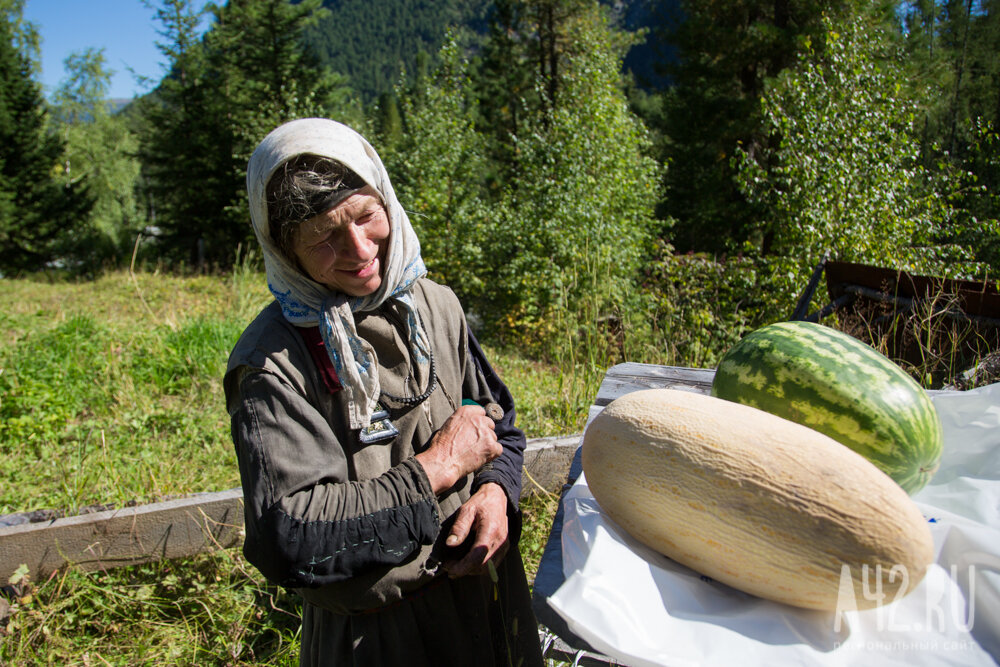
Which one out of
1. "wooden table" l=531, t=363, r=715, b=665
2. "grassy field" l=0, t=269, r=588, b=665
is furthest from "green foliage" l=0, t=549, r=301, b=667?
"wooden table" l=531, t=363, r=715, b=665

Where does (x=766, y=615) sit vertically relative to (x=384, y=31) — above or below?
below

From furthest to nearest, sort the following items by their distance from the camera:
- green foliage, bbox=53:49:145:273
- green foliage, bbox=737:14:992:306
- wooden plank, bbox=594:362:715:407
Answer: green foliage, bbox=53:49:145:273 < green foliage, bbox=737:14:992:306 < wooden plank, bbox=594:362:715:407

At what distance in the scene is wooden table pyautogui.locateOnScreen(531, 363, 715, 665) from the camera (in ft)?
3.34

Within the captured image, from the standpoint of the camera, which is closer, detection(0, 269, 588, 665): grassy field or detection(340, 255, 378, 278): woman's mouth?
detection(340, 255, 378, 278): woman's mouth

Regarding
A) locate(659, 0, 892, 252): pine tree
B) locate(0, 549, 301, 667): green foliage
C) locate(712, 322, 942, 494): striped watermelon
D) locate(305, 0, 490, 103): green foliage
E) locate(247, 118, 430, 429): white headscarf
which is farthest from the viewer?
locate(305, 0, 490, 103): green foliage

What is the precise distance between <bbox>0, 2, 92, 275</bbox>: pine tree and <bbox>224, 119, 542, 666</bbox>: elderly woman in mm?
24481

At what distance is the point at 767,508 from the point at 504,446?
977 millimetres

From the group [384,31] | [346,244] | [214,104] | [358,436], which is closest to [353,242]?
[346,244]

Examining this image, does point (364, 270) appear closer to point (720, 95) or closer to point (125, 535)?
point (125, 535)

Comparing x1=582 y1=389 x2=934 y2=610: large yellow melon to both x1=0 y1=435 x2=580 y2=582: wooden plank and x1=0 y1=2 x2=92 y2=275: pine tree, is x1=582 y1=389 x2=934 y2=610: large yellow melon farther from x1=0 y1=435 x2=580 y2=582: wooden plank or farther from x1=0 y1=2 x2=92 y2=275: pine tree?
x1=0 y1=2 x2=92 y2=275: pine tree

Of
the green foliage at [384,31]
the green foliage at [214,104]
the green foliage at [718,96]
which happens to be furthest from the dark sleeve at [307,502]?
the green foliage at [384,31]

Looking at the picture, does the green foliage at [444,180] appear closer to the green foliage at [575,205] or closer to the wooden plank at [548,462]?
the green foliage at [575,205]

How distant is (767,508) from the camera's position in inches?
40.3

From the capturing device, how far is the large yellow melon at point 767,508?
0.99 meters
